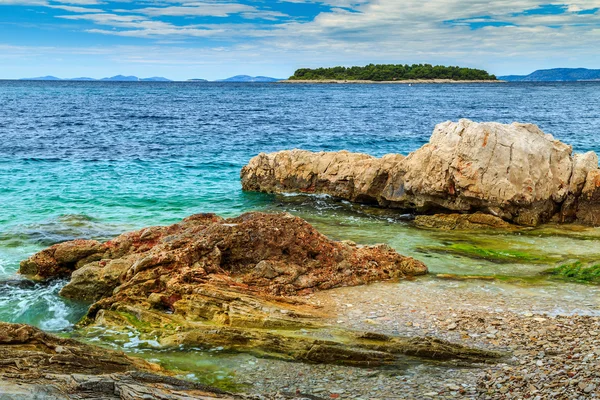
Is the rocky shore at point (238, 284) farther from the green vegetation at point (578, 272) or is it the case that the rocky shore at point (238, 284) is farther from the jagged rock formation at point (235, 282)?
the green vegetation at point (578, 272)

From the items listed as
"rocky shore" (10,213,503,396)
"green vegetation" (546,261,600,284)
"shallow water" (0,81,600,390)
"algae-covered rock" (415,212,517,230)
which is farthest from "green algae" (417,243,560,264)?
"rocky shore" (10,213,503,396)

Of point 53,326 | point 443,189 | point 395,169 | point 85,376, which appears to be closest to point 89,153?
point 395,169

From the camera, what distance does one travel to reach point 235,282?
533 inches

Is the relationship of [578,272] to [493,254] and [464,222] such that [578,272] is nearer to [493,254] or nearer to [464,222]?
[493,254]

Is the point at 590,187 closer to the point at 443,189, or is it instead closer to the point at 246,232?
the point at 443,189

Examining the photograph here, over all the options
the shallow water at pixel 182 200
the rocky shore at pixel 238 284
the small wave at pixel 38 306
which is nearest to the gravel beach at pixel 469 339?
the shallow water at pixel 182 200

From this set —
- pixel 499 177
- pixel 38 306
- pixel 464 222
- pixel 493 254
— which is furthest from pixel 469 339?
pixel 499 177

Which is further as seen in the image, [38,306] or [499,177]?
[499,177]

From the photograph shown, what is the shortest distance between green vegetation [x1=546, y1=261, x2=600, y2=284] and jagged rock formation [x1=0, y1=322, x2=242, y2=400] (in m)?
10.7

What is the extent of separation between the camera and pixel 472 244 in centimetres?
1911

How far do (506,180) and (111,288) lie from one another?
13.9 m

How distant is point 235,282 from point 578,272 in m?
8.92

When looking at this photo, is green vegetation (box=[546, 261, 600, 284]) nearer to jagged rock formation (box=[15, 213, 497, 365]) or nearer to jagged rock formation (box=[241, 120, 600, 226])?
jagged rock formation (box=[15, 213, 497, 365])

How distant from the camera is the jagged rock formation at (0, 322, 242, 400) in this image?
6.77 metres
